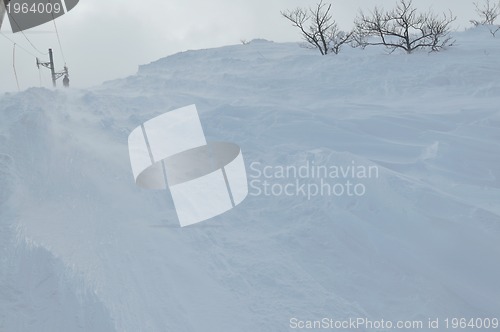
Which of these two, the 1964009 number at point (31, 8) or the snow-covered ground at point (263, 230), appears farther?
the 1964009 number at point (31, 8)

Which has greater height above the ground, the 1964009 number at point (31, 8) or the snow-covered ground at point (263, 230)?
the 1964009 number at point (31, 8)

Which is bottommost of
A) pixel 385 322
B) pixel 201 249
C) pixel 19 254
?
pixel 385 322

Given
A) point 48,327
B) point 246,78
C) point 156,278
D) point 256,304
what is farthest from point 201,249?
point 246,78

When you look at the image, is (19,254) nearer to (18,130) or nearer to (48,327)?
(48,327)

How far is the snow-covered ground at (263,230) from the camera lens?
359 centimetres

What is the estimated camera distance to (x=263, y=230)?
471cm

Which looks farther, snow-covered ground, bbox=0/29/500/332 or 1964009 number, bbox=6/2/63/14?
1964009 number, bbox=6/2/63/14

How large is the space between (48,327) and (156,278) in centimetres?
94

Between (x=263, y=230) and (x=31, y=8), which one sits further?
(x=31, y=8)

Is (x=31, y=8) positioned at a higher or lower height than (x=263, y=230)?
higher

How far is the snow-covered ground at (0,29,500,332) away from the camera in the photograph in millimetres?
3588

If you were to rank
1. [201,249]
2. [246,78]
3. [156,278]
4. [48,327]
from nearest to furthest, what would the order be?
[48,327], [156,278], [201,249], [246,78]

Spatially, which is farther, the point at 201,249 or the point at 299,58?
the point at 299,58

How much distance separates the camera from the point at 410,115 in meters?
7.96
